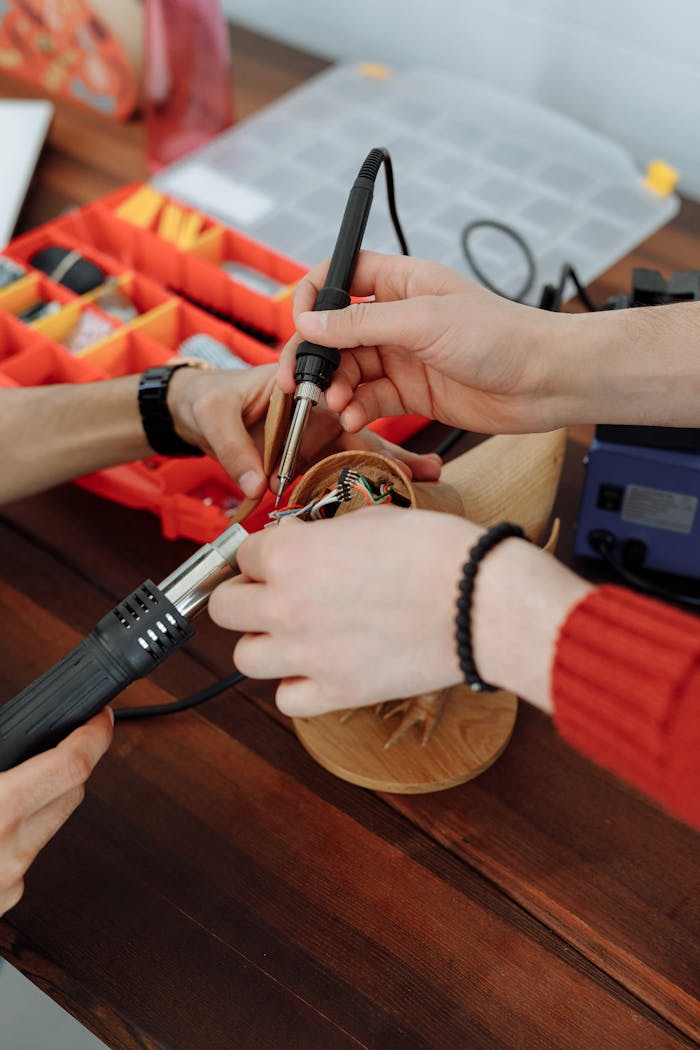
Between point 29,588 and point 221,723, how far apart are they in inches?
8.6

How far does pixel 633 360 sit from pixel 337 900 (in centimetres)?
45

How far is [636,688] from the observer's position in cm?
47

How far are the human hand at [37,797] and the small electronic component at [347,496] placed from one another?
182 millimetres

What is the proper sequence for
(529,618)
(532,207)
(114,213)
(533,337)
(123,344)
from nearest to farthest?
(529,618)
(533,337)
(123,344)
(114,213)
(532,207)

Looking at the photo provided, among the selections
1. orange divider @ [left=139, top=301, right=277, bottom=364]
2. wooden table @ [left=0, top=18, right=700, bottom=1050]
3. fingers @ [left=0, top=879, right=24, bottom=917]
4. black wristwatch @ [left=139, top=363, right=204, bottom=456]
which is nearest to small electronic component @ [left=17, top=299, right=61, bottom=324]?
orange divider @ [left=139, top=301, right=277, bottom=364]

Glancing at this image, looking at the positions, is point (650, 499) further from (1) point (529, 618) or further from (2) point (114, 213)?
(2) point (114, 213)

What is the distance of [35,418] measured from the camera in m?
0.84

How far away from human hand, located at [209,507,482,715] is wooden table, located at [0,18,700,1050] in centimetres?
16

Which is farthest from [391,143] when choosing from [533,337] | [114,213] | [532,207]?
[533,337]

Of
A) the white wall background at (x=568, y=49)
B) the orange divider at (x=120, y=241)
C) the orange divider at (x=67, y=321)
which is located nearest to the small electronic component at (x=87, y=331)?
the orange divider at (x=67, y=321)

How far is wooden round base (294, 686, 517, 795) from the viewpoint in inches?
27.2

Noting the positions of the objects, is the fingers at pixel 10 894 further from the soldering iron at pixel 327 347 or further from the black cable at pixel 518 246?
the black cable at pixel 518 246

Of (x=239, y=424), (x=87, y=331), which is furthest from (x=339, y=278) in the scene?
(x=87, y=331)

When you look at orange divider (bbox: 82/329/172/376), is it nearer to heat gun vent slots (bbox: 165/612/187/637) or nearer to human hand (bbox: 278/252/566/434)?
human hand (bbox: 278/252/566/434)
